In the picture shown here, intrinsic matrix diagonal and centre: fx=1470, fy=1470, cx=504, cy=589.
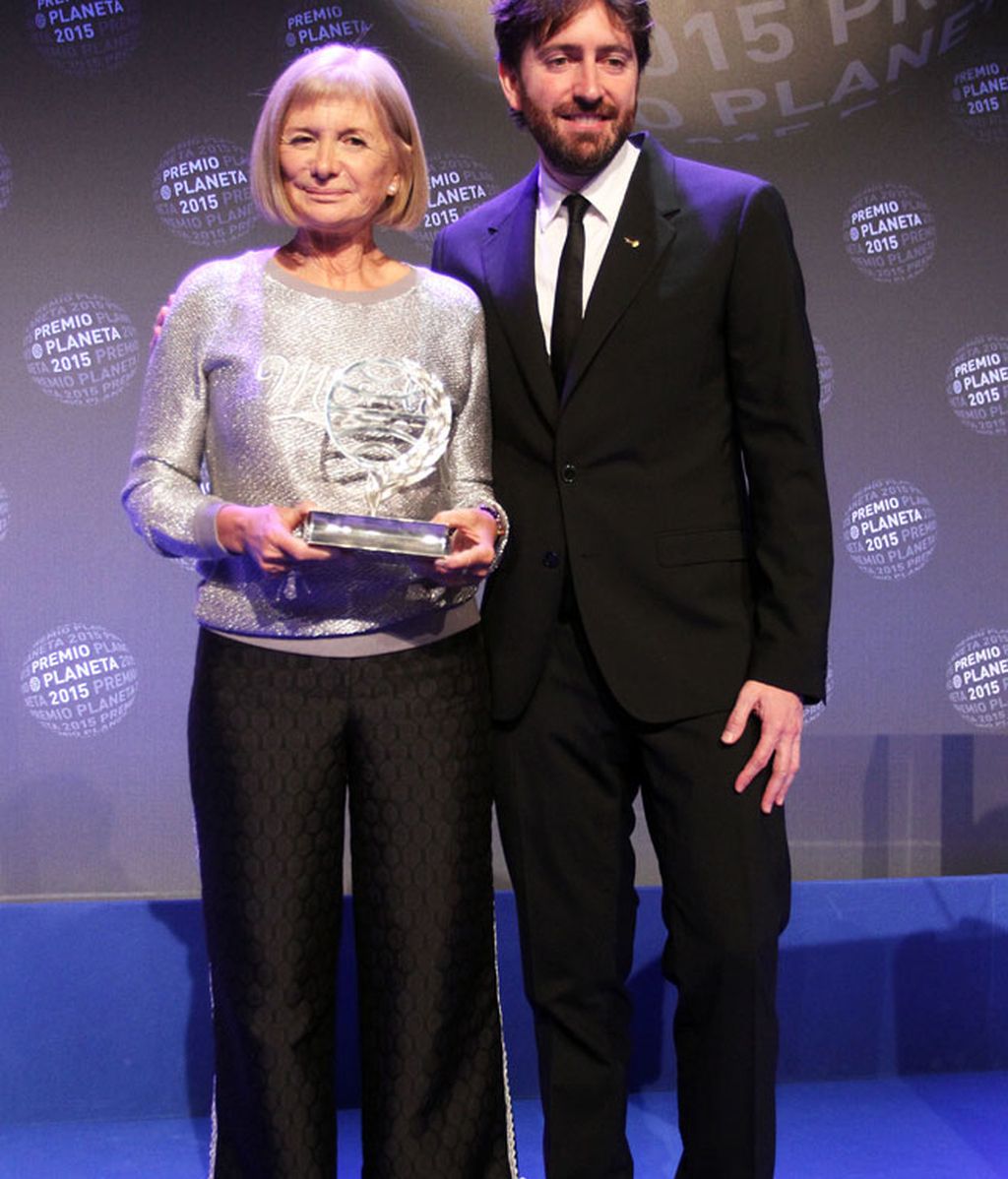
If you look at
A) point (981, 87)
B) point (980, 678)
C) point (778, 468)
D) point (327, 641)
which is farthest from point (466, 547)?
point (981, 87)

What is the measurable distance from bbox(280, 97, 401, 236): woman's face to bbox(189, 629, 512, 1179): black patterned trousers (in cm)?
57

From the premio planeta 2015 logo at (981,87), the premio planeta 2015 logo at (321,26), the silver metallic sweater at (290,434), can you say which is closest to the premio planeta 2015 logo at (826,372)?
the premio planeta 2015 logo at (981,87)

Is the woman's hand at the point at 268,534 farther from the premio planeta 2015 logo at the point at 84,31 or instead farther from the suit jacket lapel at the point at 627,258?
the premio planeta 2015 logo at the point at 84,31

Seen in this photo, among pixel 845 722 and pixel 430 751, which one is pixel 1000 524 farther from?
pixel 430 751

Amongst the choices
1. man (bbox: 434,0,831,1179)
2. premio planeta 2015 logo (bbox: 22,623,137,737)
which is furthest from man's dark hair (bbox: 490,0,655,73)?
premio planeta 2015 logo (bbox: 22,623,137,737)

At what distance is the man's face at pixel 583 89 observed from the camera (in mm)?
1959

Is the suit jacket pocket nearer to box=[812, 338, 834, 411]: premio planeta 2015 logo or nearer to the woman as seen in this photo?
the woman

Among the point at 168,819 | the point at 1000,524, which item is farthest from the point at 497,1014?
the point at 1000,524

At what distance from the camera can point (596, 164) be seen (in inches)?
78.8

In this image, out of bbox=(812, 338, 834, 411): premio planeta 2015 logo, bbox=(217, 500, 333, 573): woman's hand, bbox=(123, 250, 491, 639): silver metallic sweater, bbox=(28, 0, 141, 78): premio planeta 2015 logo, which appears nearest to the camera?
bbox=(217, 500, 333, 573): woman's hand

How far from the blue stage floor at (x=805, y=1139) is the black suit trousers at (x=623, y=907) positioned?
563 millimetres

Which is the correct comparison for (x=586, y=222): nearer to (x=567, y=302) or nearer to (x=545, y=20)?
(x=567, y=302)

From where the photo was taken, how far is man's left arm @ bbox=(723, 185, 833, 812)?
6.45ft

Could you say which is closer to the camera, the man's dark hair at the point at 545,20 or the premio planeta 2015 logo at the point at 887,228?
the man's dark hair at the point at 545,20
